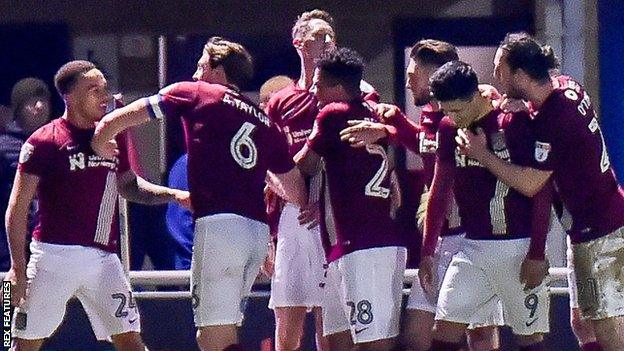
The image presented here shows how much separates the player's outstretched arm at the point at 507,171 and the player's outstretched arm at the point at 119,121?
1.51m

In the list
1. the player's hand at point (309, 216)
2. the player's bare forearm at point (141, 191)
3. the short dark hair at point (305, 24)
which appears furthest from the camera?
the short dark hair at point (305, 24)

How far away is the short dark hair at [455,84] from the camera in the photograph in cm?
795

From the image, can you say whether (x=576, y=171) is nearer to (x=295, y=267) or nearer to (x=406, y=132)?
(x=406, y=132)

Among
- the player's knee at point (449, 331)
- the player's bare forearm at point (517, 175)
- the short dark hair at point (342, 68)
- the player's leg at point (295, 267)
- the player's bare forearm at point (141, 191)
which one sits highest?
the short dark hair at point (342, 68)

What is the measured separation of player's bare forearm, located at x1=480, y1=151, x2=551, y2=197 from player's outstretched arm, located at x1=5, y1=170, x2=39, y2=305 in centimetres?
224

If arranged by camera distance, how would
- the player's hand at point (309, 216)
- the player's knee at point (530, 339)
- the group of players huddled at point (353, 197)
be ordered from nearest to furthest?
the group of players huddled at point (353, 197) → the player's knee at point (530, 339) → the player's hand at point (309, 216)

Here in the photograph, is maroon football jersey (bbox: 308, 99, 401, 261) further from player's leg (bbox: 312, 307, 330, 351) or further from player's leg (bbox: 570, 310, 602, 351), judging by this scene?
player's leg (bbox: 570, 310, 602, 351)

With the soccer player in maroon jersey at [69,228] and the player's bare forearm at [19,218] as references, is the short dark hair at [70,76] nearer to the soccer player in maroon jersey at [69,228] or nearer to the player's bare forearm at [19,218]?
the soccer player in maroon jersey at [69,228]

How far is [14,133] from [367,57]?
2.38 metres

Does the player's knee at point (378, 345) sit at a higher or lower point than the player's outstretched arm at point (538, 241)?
lower

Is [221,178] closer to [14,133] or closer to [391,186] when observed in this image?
[391,186]

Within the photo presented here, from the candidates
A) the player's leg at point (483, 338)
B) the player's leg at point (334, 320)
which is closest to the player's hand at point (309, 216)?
the player's leg at point (334, 320)

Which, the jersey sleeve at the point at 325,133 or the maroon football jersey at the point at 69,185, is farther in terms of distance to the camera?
the maroon football jersey at the point at 69,185

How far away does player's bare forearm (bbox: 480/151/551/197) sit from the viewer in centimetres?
792
